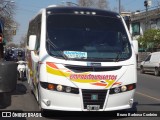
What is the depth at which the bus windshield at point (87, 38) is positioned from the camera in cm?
928

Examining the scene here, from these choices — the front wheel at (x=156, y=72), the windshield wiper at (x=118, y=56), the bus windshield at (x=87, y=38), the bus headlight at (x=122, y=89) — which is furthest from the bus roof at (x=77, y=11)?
the front wheel at (x=156, y=72)

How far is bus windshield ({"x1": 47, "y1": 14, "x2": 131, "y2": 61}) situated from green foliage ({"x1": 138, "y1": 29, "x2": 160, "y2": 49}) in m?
35.0

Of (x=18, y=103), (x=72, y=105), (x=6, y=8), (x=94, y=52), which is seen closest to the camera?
(x=72, y=105)

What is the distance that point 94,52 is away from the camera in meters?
9.33

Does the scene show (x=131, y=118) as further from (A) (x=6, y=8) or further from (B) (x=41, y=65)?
(A) (x=6, y=8)

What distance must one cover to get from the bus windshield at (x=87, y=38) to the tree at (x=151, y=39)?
3501 cm

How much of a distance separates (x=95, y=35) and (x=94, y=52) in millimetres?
638

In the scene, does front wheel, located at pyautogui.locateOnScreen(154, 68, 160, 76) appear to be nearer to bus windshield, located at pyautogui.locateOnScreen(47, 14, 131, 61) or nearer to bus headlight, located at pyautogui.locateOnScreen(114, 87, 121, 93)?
bus windshield, located at pyautogui.locateOnScreen(47, 14, 131, 61)

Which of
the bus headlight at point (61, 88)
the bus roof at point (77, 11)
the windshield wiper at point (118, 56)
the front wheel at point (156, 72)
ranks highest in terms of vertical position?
the bus roof at point (77, 11)

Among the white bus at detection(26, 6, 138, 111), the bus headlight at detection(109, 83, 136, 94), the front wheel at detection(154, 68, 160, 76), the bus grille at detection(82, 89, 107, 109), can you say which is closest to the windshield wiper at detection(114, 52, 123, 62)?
the white bus at detection(26, 6, 138, 111)

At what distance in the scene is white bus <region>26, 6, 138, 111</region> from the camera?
28.8ft

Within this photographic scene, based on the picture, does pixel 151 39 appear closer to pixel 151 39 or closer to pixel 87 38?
pixel 151 39

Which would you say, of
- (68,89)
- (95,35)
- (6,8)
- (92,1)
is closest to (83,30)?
(95,35)

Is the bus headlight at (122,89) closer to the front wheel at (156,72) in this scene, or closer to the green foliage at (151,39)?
the front wheel at (156,72)
